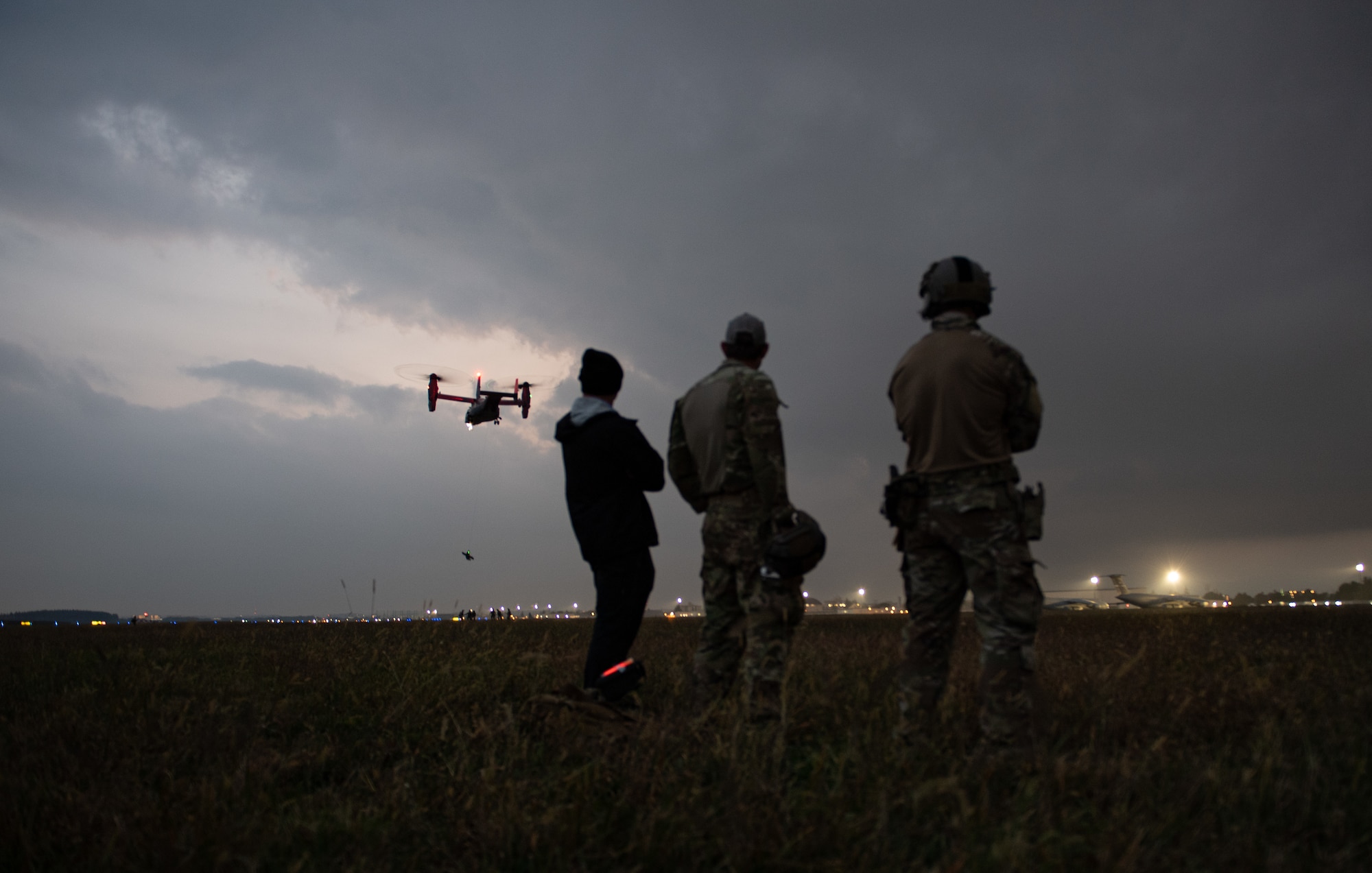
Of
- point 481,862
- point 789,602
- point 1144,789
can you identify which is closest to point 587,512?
point 789,602

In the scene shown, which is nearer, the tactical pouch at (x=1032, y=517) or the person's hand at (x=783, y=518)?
the tactical pouch at (x=1032, y=517)

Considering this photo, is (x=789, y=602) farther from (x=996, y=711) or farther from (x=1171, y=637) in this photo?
(x=1171, y=637)

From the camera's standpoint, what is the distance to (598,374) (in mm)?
5688

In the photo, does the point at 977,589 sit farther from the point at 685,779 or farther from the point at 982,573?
the point at 685,779

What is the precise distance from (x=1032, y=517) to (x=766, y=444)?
5.11ft

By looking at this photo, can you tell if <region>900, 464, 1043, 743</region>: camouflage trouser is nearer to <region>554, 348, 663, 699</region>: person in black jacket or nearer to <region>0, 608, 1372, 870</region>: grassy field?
<region>0, 608, 1372, 870</region>: grassy field

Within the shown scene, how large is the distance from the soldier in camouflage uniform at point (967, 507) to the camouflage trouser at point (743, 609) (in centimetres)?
78

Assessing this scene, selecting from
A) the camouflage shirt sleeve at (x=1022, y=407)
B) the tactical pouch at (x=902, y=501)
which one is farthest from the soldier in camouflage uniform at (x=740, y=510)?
the camouflage shirt sleeve at (x=1022, y=407)

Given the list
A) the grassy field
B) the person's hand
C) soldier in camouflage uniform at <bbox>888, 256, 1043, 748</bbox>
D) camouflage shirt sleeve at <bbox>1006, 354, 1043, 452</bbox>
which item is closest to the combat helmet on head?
soldier in camouflage uniform at <bbox>888, 256, 1043, 748</bbox>

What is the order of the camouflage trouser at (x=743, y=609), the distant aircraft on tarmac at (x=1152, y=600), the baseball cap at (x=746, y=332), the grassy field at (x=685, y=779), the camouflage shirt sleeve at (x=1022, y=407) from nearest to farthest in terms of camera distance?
the grassy field at (x=685, y=779) → the camouflage shirt sleeve at (x=1022, y=407) → the camouflage trouser at (x=743, y=609) → the baseball cap at (x=746, y=332) → the distant aircraft on tarmac at (x=1152, y=600)

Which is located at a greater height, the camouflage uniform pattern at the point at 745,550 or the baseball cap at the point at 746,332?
the baseball cap at the point at 746,332

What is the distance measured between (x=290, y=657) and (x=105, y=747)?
174 inches

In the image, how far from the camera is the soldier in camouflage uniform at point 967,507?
3939 millimetres

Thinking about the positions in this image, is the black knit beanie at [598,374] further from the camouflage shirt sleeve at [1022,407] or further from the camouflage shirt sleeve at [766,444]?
the camouflage shirt sleeve at [1022,407]
